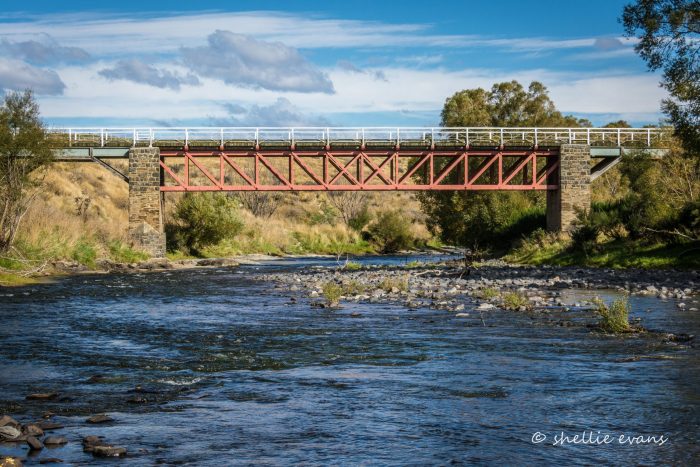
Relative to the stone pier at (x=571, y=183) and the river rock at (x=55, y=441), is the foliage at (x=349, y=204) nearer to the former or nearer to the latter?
the stone pier at (x=571, y=183)

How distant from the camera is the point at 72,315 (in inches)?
899

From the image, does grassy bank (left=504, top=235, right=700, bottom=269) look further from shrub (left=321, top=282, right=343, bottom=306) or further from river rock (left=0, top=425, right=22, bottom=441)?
river rock (left=0, top=425, right=22, bottom=441)

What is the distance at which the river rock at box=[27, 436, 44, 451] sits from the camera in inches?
376

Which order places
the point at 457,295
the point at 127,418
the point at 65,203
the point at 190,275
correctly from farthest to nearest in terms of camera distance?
the point at 65,203 < the point at 190,275 < the point at 457,295 < the point at 127,418

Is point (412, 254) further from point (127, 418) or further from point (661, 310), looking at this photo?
point (127, 418)

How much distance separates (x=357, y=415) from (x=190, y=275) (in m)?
30.8

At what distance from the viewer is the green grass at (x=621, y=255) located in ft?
109

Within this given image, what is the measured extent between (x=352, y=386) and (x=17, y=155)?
1155 inches

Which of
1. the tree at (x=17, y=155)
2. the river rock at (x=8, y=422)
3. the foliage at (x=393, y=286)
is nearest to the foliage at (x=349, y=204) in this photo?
the tree at (x=17, y=155)

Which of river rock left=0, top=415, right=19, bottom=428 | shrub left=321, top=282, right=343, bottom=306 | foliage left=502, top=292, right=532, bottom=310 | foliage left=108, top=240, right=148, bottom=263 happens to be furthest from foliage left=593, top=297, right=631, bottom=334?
foliage left=108, top=240, right=148, bottom=263

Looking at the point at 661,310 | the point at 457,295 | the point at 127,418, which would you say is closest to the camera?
the point at 127,418

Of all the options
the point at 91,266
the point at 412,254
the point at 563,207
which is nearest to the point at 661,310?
the point at 91,266

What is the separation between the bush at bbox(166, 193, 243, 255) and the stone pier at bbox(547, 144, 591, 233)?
21.4 metres

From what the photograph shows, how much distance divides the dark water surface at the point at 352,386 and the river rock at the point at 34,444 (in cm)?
9
